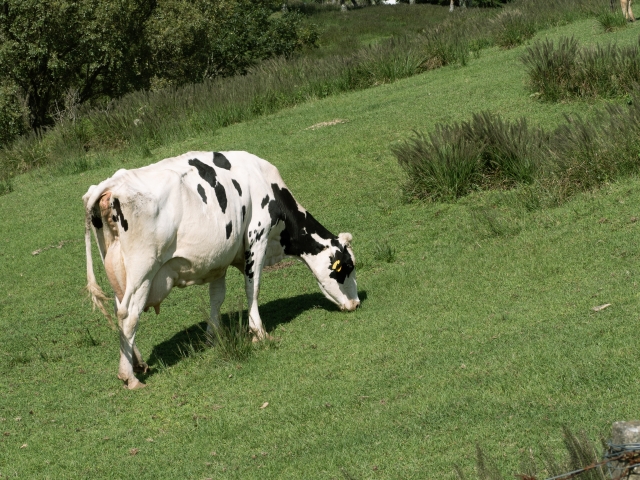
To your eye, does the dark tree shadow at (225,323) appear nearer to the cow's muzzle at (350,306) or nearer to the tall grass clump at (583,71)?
the cow's muzzle at (350,306)

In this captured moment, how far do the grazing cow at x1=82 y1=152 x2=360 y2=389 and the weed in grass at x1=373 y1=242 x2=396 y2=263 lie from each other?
47.1 inches

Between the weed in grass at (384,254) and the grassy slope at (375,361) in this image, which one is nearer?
the grassy slope at (375,361)

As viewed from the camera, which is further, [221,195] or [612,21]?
[612,21]

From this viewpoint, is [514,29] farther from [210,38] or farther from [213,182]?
[213,182]

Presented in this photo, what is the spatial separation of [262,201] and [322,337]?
167 cm

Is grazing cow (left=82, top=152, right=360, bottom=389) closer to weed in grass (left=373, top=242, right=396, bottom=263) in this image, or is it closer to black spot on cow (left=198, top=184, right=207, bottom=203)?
black spot on cow (left=198, top=184, right=207, bottom=203)

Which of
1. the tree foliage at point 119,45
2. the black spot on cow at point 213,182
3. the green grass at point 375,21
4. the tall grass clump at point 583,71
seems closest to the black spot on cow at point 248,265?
the black spot on cow at point 213,182

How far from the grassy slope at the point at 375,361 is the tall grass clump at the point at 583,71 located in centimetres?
457

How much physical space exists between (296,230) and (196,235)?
72.0 inches

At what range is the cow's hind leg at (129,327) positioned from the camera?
8.39 m

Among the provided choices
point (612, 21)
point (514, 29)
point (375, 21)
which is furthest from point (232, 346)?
point (375, 21)

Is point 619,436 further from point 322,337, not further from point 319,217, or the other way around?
point 319,217

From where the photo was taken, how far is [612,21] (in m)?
21.5

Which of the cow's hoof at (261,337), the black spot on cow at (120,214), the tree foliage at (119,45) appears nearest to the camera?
the black spot on cow at (120,214)
